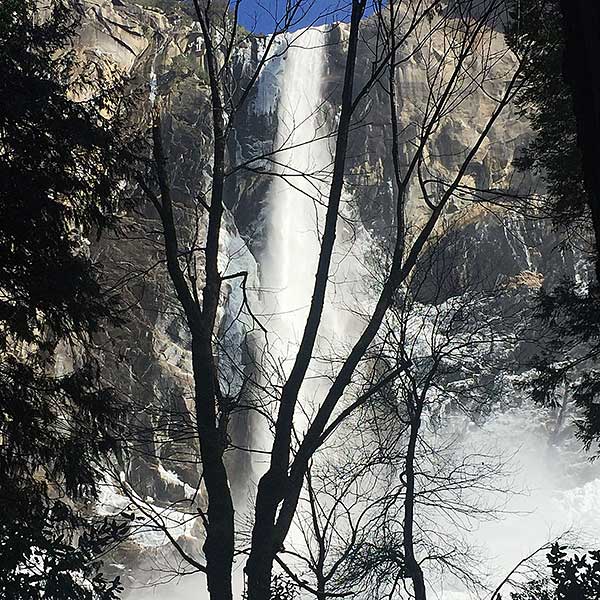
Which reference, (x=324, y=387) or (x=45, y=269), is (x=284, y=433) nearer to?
(x=45, y=269)

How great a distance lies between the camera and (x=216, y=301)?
3805 mm

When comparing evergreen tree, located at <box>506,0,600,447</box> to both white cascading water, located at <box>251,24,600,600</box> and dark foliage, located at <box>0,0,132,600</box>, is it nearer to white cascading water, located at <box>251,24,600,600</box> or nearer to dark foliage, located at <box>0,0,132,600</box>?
dark foliage, located at <box>0,0,132,600</box>

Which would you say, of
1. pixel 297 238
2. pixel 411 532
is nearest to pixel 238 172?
pixel 297 238

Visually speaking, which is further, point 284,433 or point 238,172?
point 238,172

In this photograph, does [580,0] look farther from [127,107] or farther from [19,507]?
[127,107]

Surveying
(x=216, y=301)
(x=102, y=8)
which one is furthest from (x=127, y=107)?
(x=102, y=8)

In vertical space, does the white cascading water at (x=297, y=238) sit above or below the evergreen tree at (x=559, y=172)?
above

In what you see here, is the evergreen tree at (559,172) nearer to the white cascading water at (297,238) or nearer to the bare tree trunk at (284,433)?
the bare tree trunk at (284,433)

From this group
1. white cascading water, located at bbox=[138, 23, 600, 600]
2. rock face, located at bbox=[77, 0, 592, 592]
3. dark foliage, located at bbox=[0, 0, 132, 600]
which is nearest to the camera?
dark foliage, located at bbox=[0, 0, 132, 600]

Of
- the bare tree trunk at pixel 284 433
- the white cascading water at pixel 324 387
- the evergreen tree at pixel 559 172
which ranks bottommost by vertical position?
the bare tree trunk at pixel 284 433

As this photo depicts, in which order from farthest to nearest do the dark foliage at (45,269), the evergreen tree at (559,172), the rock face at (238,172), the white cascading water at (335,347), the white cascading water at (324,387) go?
1. the rock face at (238,172)
2. the white cascading water at (324,387)
3. the white cascading water at (335,347)
4. the evergreen tree at (559,172)
5. the dark foliage at (45,269)

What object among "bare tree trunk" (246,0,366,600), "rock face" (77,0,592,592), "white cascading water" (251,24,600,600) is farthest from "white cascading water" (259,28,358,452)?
"bare tree trunk" (246,0,366,600)

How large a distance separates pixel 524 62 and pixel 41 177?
3.52m

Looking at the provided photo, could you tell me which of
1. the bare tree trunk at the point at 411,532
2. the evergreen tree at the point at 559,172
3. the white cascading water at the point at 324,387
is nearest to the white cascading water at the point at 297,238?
the white cascading water at the point at 324,387
